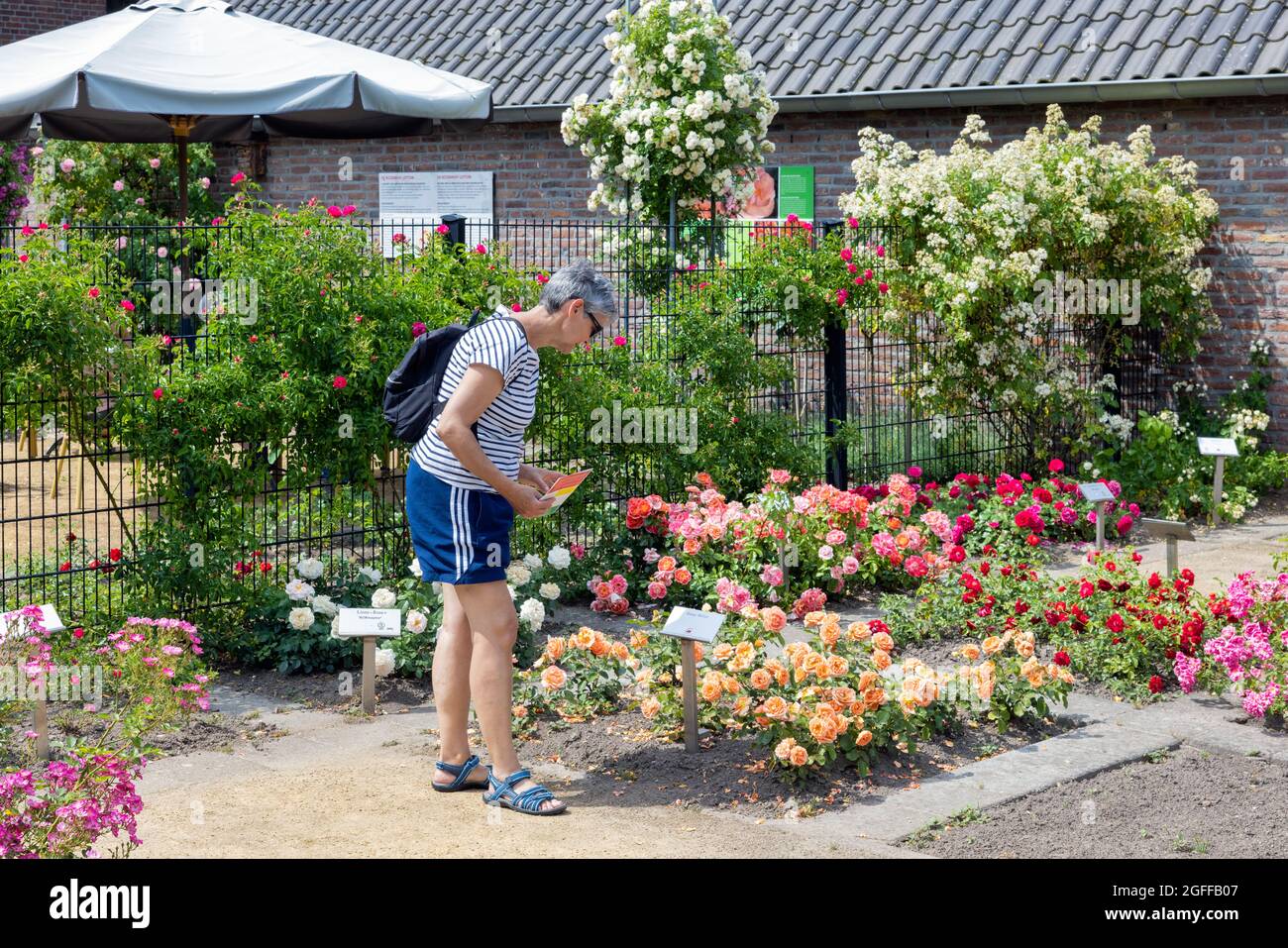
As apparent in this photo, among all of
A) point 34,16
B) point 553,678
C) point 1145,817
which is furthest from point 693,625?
point 34,16

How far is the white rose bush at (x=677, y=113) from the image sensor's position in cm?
1002

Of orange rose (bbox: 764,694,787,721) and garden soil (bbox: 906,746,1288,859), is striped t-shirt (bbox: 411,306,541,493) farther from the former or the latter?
garden soil (bbox: 906,746,1288,859)

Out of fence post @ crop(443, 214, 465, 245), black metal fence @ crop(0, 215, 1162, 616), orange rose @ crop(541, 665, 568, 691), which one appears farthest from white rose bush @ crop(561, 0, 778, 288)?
orange rose @ crop(541, 665, 568, 691)

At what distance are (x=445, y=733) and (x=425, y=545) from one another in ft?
2.09

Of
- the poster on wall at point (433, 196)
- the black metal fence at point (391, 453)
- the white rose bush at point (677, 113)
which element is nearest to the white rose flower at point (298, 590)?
the black metal fence at point (391, 453)

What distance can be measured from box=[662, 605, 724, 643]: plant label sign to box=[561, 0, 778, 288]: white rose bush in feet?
15.5

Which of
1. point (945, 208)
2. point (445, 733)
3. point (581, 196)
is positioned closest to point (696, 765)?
point (445, 733)

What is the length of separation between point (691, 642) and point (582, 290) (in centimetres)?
128

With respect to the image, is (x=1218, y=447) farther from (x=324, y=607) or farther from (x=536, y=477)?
(x=536, y=477)

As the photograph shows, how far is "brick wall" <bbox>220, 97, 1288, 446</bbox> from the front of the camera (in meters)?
10.6

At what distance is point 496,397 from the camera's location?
4762mm

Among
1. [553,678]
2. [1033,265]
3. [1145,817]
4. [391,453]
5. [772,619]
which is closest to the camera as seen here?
[1145,817]

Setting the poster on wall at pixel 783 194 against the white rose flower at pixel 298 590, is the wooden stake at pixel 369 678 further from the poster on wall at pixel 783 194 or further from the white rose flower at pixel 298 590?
the poster on wall at pixel 783 194

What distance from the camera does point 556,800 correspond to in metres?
4.90
